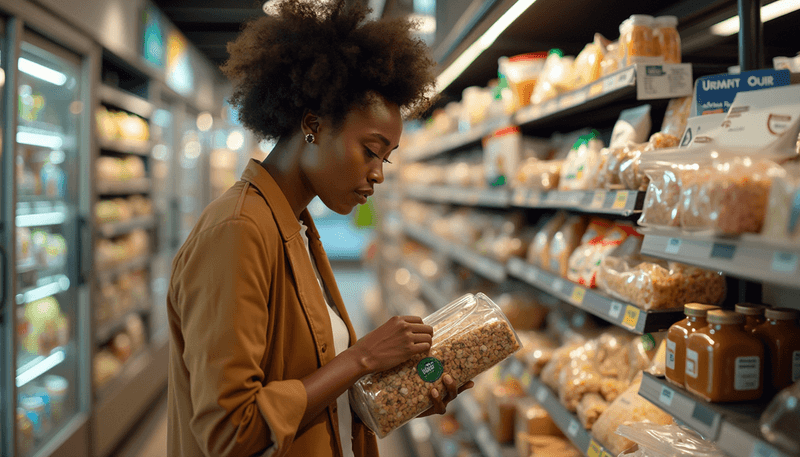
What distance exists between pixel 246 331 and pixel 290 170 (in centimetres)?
44

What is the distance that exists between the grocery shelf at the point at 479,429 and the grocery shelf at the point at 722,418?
4.38ft

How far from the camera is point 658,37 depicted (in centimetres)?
159

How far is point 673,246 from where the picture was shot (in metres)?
1.00

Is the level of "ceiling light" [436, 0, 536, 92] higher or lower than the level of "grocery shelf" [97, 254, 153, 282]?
higher

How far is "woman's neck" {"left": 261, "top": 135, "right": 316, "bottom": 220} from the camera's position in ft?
4.11

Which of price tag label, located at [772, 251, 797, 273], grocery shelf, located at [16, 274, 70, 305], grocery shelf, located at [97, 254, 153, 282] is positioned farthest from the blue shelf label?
grocery shelf, located at [97, 254, 153, 282]

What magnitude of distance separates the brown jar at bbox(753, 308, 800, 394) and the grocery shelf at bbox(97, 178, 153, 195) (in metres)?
3.95

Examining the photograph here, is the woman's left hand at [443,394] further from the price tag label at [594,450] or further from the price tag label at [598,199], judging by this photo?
the price tag label at [598,199]

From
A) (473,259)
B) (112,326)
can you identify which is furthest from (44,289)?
(473,259)

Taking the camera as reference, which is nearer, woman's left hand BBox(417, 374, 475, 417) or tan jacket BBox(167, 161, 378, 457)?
tan jacket BBox(167, 161, 378, 457)

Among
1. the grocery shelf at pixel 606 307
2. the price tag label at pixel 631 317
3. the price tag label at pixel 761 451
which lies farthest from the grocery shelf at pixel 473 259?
the price tag label at pixel 761 451

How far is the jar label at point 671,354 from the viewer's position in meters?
1.16

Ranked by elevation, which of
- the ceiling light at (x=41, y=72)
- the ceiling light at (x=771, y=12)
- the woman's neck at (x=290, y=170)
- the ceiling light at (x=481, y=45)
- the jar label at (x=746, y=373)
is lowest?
the jar label at (x=746, y=373)

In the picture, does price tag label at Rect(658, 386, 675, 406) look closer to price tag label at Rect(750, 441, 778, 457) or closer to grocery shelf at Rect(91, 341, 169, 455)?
price tag label at Rect(750, 441, 778, 457)
